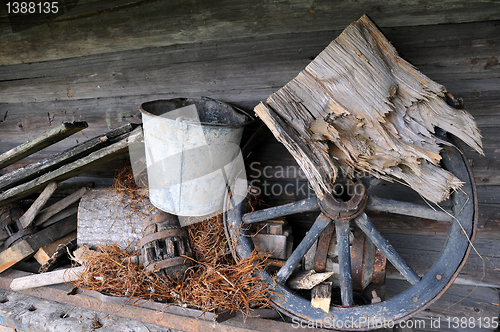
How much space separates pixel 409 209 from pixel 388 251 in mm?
253

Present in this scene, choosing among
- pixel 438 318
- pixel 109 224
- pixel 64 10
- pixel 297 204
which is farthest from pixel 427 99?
pixel 64 10

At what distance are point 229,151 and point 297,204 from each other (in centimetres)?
51

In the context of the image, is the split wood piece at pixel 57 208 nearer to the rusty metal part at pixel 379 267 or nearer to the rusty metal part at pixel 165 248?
the rusty metal part at pixel 165 248

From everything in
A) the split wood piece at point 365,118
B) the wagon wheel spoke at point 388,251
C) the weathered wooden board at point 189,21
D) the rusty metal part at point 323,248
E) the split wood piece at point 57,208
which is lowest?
the split wood piece at point 57,208

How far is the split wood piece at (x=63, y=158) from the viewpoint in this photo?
2.05 metres

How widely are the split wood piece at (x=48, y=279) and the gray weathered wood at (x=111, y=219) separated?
0.67 feet

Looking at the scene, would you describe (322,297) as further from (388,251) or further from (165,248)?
(165,248)

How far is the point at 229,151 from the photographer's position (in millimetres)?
1854

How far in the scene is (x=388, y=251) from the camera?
1.62 m

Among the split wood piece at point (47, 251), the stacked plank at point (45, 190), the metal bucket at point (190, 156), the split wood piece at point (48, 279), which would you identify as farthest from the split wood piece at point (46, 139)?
the split wood piece at point (48, 279)

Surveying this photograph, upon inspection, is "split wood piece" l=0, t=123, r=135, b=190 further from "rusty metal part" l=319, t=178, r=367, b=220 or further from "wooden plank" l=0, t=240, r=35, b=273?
"rusty metal part" l=319, t=178, r=367, b=220

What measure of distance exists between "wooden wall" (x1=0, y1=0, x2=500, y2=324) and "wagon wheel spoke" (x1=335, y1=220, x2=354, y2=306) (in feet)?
2.16

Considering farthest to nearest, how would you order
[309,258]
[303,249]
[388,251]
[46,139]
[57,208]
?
[57,208] → [46,139] → [309,258] → [303,249] → [388,251]

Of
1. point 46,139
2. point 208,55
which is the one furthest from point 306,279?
point 46,139
